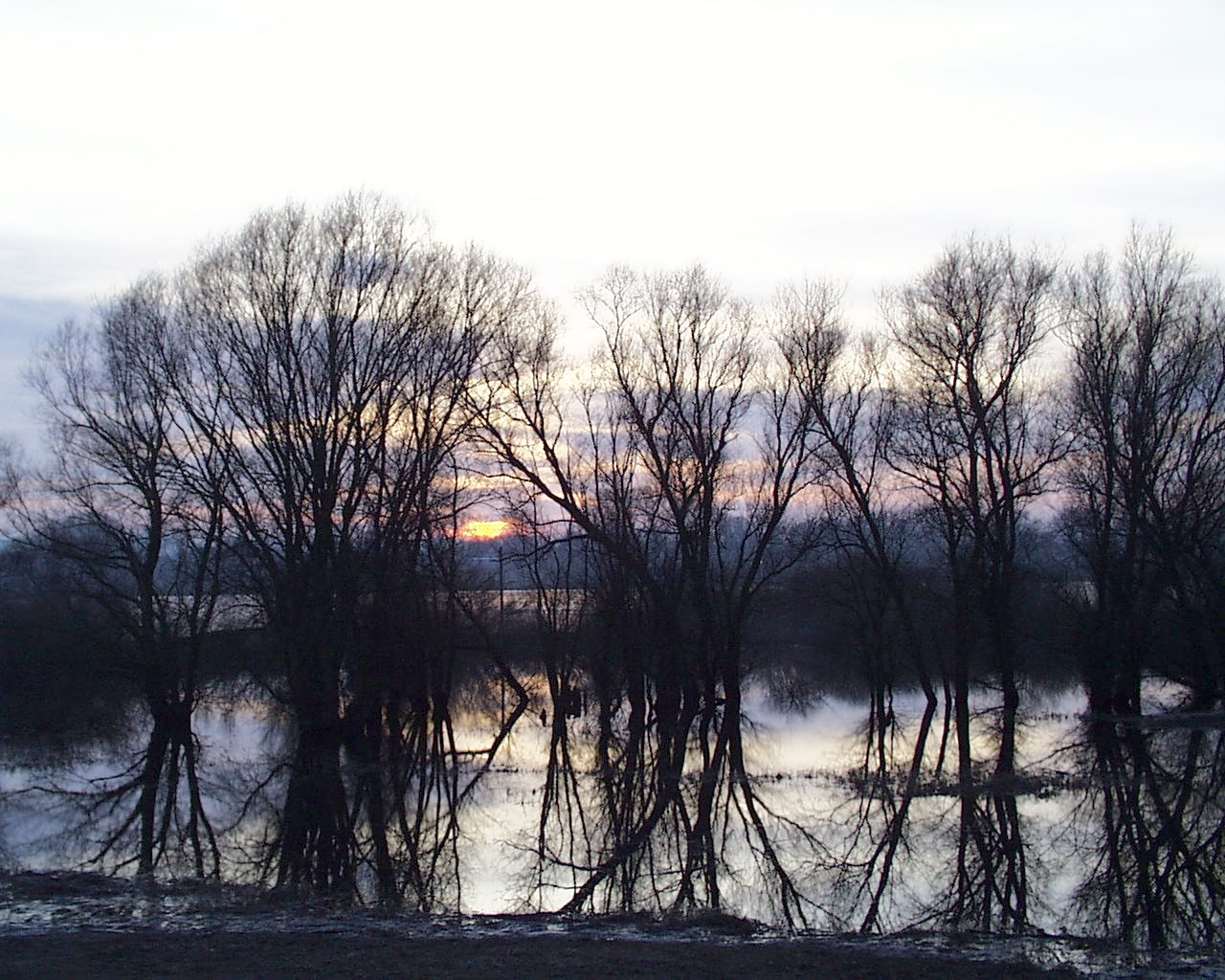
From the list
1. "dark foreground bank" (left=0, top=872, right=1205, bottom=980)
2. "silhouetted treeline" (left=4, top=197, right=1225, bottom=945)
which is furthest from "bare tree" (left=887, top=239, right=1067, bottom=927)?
"dark foreground bank" (left=0, top=872, right=1205, bottom=980)

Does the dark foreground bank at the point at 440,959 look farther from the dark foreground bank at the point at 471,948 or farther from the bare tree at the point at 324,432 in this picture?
the bare tree at the point at 324,432

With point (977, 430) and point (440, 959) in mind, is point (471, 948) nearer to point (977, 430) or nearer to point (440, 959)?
point (440, 959)

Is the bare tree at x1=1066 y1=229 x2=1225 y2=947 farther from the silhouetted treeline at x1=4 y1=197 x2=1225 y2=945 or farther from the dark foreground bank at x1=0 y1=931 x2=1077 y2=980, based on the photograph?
the dark foreground bank at x1=0 y1=931 x2=1077 y2=980

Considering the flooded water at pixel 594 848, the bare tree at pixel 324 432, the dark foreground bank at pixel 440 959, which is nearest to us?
the dark foreground bank at pixel 440 959

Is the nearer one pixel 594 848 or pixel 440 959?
pixel 440 959

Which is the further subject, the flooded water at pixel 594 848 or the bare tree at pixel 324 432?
the bare tree at pixel 324 432

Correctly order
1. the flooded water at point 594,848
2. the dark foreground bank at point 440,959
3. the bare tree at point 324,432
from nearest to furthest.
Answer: the dark foreground bank at point 440,959 → the flooded water at point 594,848 → the bare tree at point 324,432

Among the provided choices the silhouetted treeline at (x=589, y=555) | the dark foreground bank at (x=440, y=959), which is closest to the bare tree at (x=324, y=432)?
the silhouetted treeline at (x=589, y=555)

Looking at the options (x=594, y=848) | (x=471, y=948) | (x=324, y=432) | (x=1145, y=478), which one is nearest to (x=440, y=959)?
(x=471, y=948)

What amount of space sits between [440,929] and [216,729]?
74.5 ft

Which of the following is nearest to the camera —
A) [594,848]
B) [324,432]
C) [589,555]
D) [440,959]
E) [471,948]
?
[440,959]

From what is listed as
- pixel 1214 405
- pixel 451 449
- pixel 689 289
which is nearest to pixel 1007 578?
pixel 1214 405

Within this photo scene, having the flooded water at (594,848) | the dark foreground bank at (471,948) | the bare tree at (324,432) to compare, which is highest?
the bare tree at (324,432)

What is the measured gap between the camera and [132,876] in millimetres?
11719
